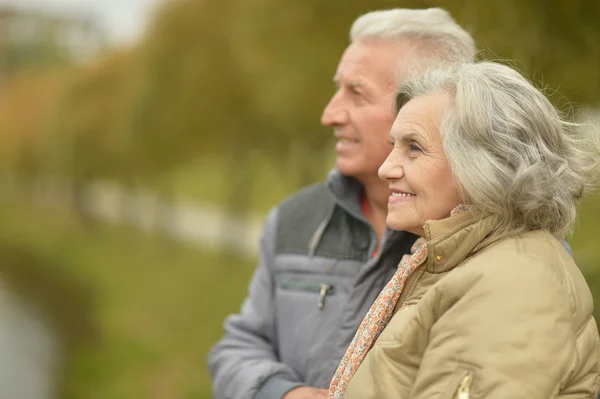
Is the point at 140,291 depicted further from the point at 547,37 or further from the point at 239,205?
the point at 547,37

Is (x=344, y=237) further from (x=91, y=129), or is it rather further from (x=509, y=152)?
(x=91, y=129)

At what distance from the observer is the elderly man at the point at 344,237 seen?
192 centimetres

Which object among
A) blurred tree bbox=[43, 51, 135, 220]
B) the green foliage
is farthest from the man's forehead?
blurred tree bbox=[43, 51, 135, 220]

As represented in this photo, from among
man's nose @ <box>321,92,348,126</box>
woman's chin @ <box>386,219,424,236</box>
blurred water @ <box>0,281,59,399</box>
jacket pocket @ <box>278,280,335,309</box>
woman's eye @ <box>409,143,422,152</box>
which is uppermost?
woman's eye @ <box>409,143,422,152</box>

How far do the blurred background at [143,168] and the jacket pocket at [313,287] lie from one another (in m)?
1.56

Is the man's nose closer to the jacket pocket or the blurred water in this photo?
the jacket pocket

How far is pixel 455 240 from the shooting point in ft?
4.57

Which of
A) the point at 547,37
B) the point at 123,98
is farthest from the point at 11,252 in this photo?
the point at 547,37

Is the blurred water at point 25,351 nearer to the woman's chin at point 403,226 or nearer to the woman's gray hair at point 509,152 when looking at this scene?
the woman's chin at point 403,226

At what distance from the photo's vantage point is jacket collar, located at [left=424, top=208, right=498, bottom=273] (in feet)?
4.57

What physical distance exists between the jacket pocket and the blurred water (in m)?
6.71

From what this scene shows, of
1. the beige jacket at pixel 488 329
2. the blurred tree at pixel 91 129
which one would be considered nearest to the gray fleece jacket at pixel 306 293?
the beige jacket at pixel 488 329

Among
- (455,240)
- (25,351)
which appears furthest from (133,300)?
(455,240)

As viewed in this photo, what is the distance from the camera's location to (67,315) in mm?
11062
